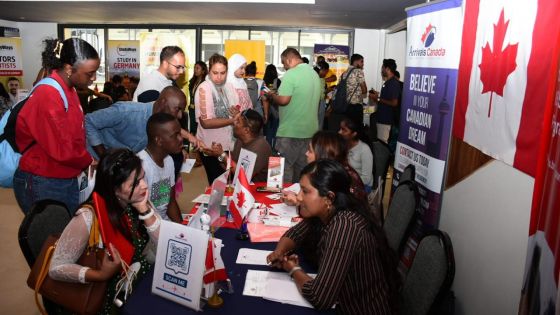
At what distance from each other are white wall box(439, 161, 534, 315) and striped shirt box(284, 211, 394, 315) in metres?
0.79

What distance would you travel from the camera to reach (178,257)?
1551 mm

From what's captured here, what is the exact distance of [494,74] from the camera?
90.0 inches

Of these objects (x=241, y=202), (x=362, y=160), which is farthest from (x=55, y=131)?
(x=362, y=160)

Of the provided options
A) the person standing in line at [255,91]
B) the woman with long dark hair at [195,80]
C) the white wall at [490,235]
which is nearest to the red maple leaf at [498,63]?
the white wall at [490,235]

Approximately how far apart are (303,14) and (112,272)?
7.83 m

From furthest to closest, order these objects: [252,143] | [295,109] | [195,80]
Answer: [195,80]
[295,109]
[252,143]

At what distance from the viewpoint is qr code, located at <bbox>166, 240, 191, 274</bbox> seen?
1527 millimetres

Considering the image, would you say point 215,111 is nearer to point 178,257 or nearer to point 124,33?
point 178,257

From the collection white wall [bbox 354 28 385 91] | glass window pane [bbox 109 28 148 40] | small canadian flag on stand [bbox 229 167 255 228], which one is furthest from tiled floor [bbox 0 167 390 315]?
glass window pane [bbox 109 28 148 40]

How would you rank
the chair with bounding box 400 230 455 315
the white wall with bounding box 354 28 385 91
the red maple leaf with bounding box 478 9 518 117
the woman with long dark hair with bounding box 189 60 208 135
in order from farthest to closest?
the white wall with bounding box 354 28 385 91 → the woman with long dark hair with bounding box 189 60 208 135 → the red maple leaf with bounding box 478 9 518 117 → the chair with bounding box 400 230 455 315

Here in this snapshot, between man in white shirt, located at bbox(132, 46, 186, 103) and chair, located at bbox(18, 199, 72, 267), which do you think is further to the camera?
man in white shirt, located at bbox(132, 46, 186, 103)

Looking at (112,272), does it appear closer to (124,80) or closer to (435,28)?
(435,28)

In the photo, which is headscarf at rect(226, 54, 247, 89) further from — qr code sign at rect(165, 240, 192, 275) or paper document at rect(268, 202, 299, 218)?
qr code sign at rect(165, 240, 192, 275)

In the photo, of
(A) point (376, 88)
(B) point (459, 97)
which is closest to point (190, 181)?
(B) point (459, 97)
